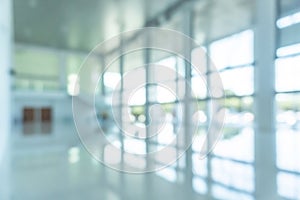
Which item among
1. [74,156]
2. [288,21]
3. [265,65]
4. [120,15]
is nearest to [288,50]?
[265,65]

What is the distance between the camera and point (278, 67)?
704 centimetres

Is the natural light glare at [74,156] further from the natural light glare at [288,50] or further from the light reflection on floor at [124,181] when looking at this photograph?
the natural light glare at [288,50]

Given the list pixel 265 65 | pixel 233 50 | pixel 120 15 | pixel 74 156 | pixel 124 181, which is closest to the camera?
pixel 124 181

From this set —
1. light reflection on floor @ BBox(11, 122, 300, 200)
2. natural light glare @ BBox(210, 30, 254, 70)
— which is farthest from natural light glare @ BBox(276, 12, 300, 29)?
light reflection on floor @ BBox(11, 122, 300, 200)

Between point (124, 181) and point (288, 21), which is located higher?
point (288, 21)

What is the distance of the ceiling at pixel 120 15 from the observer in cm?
867

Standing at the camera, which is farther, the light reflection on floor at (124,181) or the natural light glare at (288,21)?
the natural light glare at (288,21)

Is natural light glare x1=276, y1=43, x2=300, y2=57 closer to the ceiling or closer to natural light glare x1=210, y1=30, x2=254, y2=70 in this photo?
natural light glare x1=210, y1=30, x2=254, y2=70

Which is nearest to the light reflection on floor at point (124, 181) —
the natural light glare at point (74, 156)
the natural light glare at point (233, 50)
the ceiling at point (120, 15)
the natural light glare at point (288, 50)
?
the natural light glare at point (74, 156)

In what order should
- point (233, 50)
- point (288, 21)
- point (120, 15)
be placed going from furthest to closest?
point (120, 15) < point (233, 50) < point (288, 21)

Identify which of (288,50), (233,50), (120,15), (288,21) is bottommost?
(288,50)

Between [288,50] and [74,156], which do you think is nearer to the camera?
[74,156]

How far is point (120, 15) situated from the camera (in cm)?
1060

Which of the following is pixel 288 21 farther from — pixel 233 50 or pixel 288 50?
pixel 233 50
